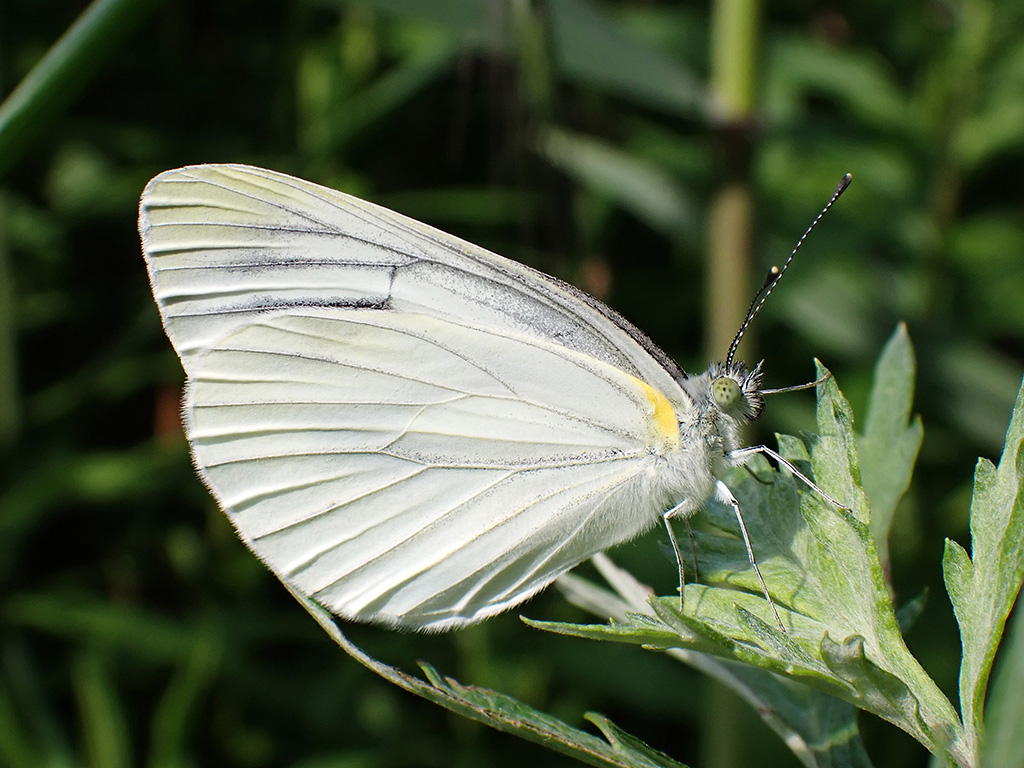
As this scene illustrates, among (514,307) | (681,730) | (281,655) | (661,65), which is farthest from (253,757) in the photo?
(661,65)

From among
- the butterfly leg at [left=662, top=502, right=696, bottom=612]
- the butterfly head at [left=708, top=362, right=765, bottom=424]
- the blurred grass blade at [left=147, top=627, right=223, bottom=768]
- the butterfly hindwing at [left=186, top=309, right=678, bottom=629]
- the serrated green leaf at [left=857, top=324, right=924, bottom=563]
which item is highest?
the serrated green leaf at [left=857, top=324, right=924, bottom=563]

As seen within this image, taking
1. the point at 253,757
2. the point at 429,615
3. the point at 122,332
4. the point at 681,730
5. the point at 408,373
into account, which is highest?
the point at 408,373

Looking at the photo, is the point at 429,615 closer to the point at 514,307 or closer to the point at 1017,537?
the point at 514,307

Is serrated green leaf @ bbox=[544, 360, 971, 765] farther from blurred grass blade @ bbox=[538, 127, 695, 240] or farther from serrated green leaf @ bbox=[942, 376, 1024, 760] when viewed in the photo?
blurred grass blade @ bbox=[538, 127, 695, 240]

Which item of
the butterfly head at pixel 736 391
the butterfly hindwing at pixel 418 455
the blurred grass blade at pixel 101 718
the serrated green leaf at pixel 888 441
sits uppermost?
the serrated green leaf at pixel 888 441

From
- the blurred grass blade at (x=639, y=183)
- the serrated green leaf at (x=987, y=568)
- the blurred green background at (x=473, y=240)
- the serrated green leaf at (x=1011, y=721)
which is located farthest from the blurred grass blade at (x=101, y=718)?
the serrated green leaf at (x=1011, y=721)

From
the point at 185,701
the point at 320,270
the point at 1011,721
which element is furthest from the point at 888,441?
the point at 185,701

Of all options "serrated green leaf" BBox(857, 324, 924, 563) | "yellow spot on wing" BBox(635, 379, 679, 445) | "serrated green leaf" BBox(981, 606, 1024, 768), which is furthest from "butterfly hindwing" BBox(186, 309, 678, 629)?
"serrated green leaf" BBox(981, 606, 1024, 768)

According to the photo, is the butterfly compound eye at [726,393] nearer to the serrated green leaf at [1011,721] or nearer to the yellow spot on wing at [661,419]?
the yellow spot on wing at [661,419]
